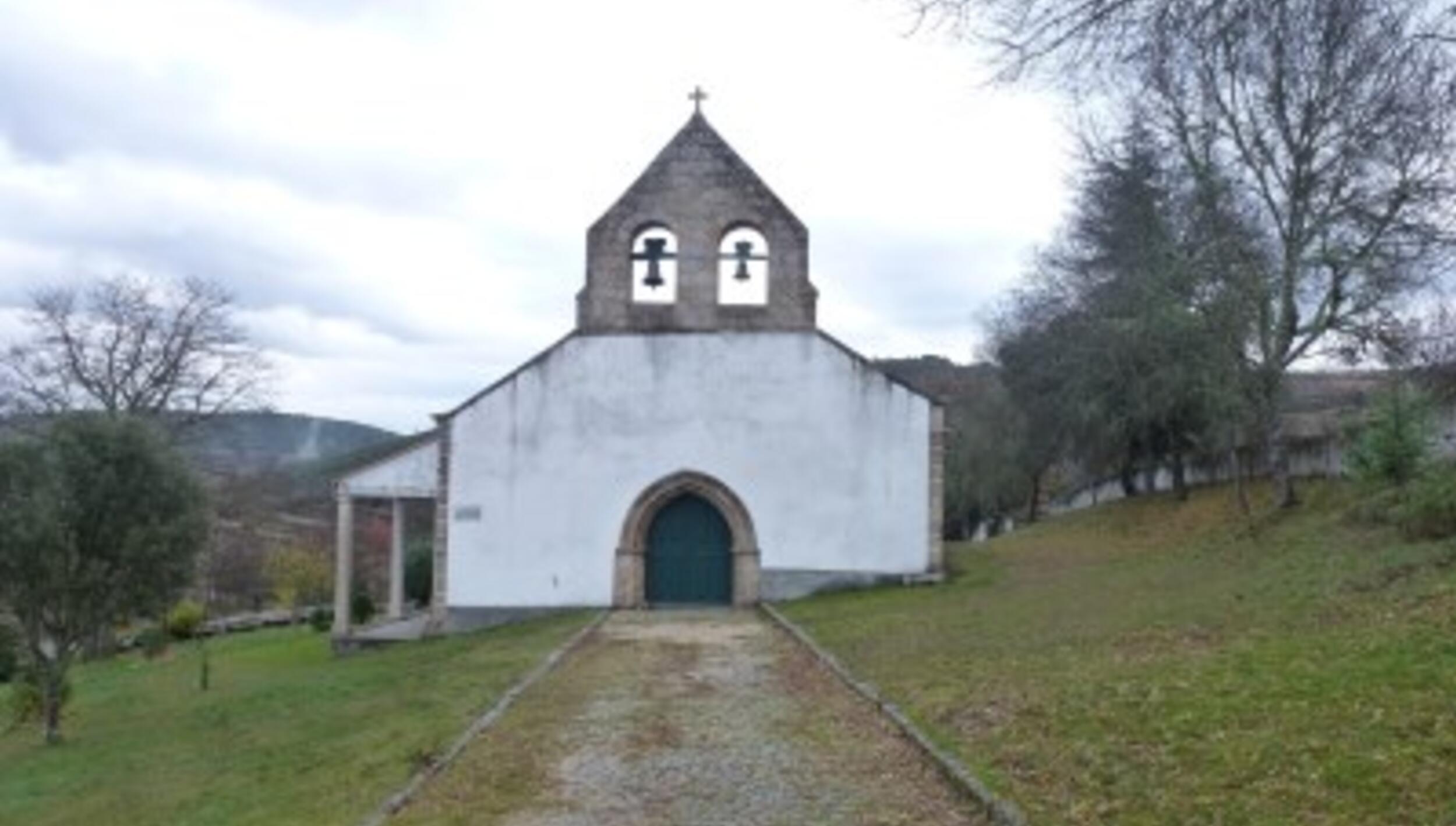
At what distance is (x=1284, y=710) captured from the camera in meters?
10.8

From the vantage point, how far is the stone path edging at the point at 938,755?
8891 mm

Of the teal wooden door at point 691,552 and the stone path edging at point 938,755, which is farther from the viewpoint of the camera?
the teal wooden door at point 691,552

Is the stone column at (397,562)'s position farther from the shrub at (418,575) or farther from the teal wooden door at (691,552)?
the shrub at (418,575)

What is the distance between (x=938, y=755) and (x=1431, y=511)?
12.5m

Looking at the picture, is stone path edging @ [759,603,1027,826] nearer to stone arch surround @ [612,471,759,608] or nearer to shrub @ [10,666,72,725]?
stone arch surround @ [612,471,759,608]

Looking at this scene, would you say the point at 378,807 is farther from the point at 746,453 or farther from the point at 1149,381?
the point at 1149,381

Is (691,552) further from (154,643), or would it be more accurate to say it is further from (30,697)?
(154,643)

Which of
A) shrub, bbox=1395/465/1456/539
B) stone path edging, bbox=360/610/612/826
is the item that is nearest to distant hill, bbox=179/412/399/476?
stone path edging, bbox=360/610/612/826

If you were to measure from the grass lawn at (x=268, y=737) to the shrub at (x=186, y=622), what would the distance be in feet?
38.7

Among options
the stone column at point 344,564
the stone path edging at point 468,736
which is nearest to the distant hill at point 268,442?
the stone column at point 344,564

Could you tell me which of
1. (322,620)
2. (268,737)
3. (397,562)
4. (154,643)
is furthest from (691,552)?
(154,643)

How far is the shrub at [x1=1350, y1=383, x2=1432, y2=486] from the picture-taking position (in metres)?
26.6

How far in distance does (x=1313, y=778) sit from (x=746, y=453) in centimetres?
2068

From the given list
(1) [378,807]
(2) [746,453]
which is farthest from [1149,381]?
(1) [378,807]
